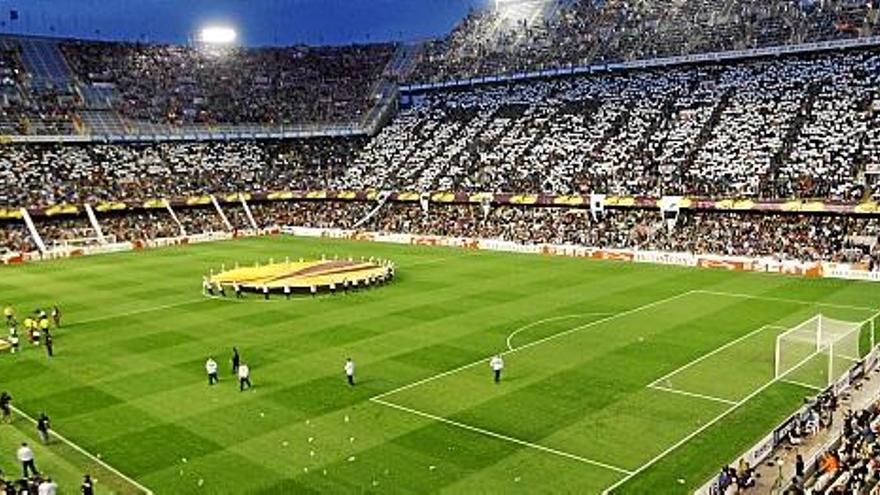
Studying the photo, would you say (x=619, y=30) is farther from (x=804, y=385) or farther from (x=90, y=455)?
(x=90, y=455)

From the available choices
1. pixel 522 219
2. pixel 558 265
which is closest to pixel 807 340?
pixel 558 265

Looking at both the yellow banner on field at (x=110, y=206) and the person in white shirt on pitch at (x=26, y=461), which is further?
the yellow banner on field at (x=110, y=206)

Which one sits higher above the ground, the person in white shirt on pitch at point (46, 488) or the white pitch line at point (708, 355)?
the white pitch line at point (708, 355)

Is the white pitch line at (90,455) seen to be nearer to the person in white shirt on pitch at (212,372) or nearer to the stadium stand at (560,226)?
the person in white shirt on pitch at (212,372)

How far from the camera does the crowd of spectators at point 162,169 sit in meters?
75.2

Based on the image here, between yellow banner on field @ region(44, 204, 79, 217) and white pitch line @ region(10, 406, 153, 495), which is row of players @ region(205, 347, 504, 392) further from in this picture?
yellow banner on field @ region(44, 204, 79, 217)

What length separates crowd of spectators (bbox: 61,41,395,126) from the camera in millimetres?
92375

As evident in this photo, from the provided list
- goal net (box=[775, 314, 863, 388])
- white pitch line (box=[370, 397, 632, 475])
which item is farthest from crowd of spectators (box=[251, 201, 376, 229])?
white pitch line (box=[370, 397, 632, 475])

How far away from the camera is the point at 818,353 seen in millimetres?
28672

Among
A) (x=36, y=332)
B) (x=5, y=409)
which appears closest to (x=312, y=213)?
(x=36, y=332)

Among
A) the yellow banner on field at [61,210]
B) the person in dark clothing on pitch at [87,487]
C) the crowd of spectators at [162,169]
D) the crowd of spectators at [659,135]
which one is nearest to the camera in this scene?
the person in dark clothing on pitch at [87,487]

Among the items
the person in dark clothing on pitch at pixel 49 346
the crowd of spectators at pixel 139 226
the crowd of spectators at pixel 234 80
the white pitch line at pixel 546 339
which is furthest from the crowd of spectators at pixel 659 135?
the person in dark clothing on pitch at pixel 49 346

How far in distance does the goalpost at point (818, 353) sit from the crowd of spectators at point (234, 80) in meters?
75.6

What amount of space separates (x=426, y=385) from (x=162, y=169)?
210 ft
